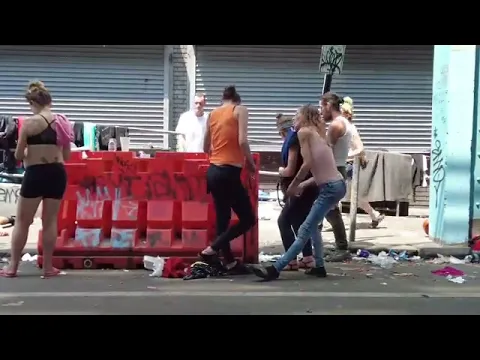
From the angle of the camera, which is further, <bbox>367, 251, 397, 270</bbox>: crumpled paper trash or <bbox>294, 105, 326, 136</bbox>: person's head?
<bbox>367, 251, 397, 270</bbox>: crumpled paper trash

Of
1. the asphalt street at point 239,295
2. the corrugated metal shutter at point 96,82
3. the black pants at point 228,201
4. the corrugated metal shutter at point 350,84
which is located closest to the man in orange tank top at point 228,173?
the black pants at point 228,201

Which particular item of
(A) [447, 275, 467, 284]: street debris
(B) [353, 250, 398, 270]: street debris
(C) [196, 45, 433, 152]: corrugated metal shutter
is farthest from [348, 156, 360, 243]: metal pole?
(C) [196, 45, 433, 152]: corrugated metal shutter

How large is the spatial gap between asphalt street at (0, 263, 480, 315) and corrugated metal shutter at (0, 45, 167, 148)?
6525mm

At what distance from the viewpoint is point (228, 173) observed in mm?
6539

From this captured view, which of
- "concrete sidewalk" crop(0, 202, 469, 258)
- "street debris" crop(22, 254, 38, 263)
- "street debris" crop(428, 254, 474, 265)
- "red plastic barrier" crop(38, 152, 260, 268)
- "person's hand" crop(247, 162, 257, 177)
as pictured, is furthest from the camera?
"concrete sidewalk" crop(0, 202, 469, 258)

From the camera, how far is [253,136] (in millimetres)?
13297

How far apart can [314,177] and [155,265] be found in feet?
6.03

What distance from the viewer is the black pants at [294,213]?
22.2ft

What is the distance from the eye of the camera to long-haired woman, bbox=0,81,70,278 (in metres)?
6.36

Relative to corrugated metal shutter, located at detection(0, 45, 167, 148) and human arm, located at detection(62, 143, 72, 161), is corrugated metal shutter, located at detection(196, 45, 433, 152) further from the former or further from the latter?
human arm, located at detection(62, 143, 72, 161)

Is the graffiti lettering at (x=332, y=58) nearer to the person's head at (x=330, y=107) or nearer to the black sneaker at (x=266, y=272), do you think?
the person's head at (x=330, y=107)

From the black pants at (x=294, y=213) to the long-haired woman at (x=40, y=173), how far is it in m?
2.23

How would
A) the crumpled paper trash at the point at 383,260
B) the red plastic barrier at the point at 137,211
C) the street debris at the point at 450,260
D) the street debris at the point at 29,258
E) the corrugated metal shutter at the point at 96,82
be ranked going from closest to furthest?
1. the red plastic barrier at the point at 137,211
2. the crumpled paper trash at the point at 383,260
3. the street debris at the point at 29,258
4. the street debris at the point at 450,260
5. the corrugated metal shutter at the point at 96,82
